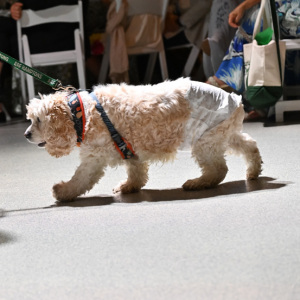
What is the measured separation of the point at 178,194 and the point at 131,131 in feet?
1.12

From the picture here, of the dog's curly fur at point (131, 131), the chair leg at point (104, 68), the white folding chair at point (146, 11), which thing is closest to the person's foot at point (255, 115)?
the white folding chair at point (146, 11)

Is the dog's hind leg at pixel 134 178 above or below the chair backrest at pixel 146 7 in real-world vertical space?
below

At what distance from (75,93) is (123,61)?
379 cm

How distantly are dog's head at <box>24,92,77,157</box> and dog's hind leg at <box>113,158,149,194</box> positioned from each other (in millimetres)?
297

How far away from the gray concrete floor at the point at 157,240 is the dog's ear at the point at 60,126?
27 centimetres

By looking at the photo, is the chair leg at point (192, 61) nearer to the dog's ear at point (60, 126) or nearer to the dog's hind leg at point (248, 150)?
the dog's hind leg at point (248, 150)

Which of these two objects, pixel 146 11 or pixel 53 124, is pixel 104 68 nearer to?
pixel 146 11

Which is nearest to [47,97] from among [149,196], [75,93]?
[75,93]

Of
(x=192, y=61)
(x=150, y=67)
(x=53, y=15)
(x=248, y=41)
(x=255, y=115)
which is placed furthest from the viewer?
(x=150, y=67)

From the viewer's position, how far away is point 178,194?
9.18 ft

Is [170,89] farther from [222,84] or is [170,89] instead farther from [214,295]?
[222,84]

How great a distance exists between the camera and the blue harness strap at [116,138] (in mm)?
2717

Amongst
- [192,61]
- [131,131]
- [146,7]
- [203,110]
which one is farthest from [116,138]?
[192,61]

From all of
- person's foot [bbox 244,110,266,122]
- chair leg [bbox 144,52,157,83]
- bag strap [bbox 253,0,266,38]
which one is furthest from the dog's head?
chair leg [bbox 144,52,157,83]
